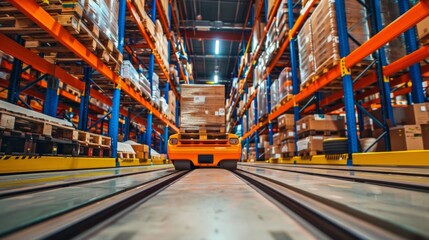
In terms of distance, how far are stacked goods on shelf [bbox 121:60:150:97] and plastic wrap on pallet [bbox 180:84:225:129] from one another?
1.55m

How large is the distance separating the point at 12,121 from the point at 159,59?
255 inches

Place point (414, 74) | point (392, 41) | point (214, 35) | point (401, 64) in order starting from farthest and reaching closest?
point (214, 35) < point (392, 41) < point (414, 74) < point (401, 64)

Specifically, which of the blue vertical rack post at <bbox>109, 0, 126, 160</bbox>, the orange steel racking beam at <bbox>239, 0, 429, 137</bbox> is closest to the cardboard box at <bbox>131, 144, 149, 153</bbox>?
the blue vertical rack post at <bbox>109, 0, 126, 160</bbox>

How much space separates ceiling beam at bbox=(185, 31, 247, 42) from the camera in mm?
14422

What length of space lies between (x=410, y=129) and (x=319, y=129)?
1.77 m

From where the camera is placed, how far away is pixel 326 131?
5469mm

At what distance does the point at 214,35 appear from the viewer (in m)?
14.4

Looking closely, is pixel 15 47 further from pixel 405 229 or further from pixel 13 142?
pixel 405 229

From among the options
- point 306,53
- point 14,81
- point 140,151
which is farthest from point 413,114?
point 14,81

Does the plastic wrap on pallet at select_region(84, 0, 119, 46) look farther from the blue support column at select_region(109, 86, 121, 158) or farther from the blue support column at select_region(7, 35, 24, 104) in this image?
the blue support column at select_region(7, 35, 24, 104)

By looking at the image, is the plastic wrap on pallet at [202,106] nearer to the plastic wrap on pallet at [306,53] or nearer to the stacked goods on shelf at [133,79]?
the stacked goods on shelf at [133,79]

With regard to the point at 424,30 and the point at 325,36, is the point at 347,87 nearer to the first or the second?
the point at 325,36

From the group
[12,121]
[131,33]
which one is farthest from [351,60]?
[131,33]

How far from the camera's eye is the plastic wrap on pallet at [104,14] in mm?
3881
